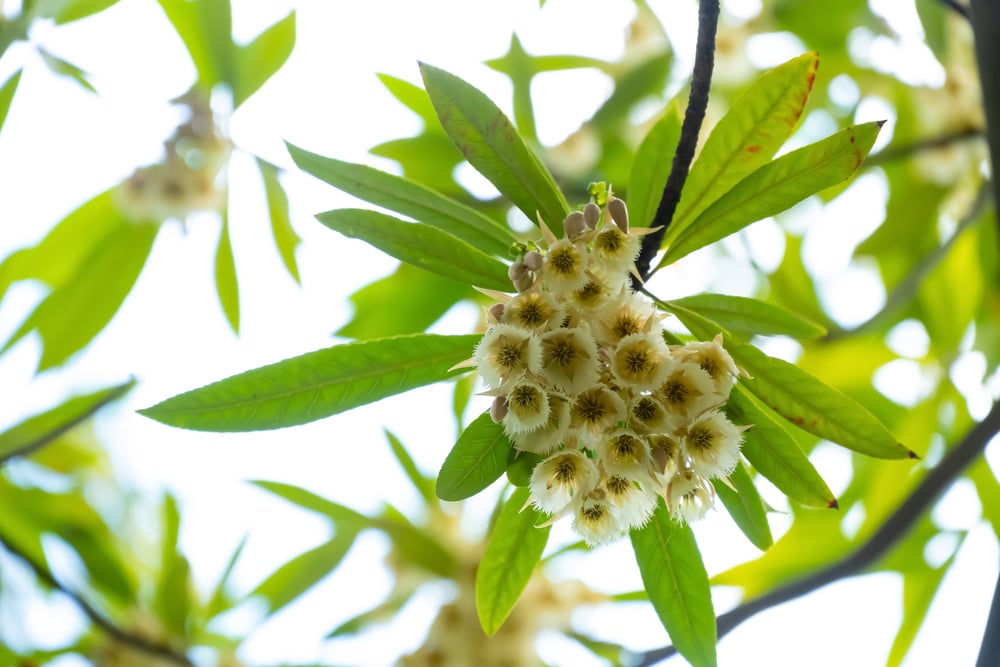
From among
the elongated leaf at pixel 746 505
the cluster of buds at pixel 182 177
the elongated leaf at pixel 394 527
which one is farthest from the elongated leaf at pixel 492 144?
the cluster of buds at pixel 182 177

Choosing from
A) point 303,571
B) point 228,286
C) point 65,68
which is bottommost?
point 303,571

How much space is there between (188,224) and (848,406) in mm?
A: 2149

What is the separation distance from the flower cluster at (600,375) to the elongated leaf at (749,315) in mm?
227

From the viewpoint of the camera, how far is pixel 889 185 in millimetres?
2900

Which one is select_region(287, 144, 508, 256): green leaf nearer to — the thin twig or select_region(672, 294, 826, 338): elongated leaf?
select_region(672, 294, 826, 338): elongated leaf

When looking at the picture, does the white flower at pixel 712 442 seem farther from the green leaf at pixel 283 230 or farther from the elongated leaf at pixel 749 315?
the green leaf at pixel 283 230

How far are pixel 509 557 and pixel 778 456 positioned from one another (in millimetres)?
452

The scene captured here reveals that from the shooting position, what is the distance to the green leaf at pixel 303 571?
2691mm

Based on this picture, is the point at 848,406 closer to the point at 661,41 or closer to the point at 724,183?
the point at 724,183

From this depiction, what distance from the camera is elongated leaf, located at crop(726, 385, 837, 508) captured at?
1.26 meters

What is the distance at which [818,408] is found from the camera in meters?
1.28

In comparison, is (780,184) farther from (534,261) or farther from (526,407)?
(526,407)

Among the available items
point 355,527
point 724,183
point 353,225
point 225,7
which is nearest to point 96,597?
point 355,527

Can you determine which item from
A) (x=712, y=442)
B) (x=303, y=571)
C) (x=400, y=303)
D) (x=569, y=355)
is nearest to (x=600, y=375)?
(x=569, y=355)
